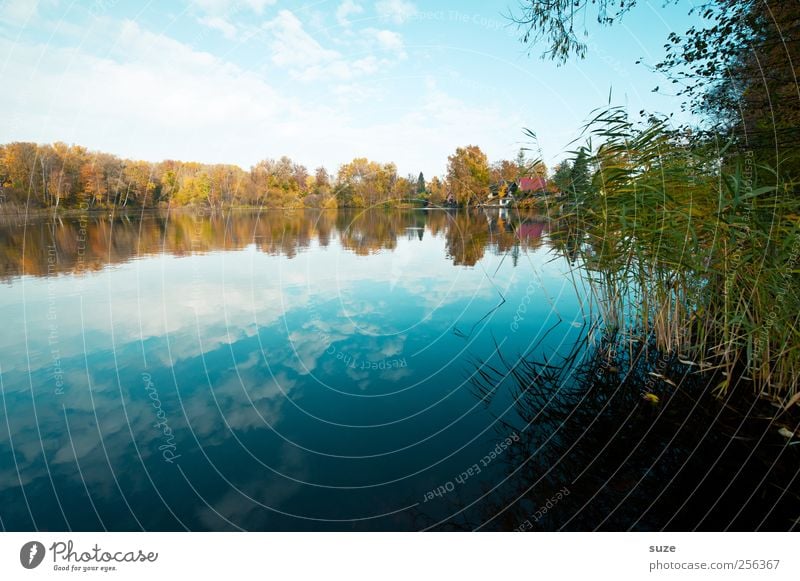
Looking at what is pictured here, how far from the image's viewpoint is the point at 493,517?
362 cm

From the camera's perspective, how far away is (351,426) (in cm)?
537

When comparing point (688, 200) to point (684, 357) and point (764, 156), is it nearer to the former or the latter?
point (764, 156)

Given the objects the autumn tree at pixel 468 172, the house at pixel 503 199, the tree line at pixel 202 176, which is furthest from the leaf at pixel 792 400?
the autumn tree at pixel 468 172

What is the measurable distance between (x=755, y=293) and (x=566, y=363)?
3160 millimetres

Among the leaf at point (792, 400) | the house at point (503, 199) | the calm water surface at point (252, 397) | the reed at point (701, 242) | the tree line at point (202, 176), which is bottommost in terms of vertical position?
the calm water surface at point (252, 397)

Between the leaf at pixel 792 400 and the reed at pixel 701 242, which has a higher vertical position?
the reed at pixel 701 242

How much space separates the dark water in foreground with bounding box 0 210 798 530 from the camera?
3738 millimetres

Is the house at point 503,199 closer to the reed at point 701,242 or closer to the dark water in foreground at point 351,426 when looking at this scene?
the reed at point 701,242

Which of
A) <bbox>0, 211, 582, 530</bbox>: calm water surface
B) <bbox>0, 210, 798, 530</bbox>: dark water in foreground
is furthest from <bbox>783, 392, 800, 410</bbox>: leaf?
<bbox>0, 211, 582, 530</bbox>: calm water surface

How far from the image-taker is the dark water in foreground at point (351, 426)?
12.3ft

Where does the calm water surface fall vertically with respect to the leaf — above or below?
below

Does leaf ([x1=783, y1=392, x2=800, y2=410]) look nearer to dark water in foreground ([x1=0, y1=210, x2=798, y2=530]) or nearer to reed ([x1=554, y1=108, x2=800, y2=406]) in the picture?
reed ([x1=554, y1=108, x2=800, y2=406])

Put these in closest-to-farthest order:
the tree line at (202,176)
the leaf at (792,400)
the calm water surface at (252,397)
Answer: the calm water surface at (252,397), the leaf at (792,400), the tree line at (202,176)

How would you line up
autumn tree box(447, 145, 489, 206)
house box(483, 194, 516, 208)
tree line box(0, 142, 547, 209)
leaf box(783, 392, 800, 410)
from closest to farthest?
leaf box(783, 392, 800, 410)
house box(483, 194, 516, 208)
tree line box(0, 142, 547, 209)
autumn tree box(447, 145, 489, 206)
